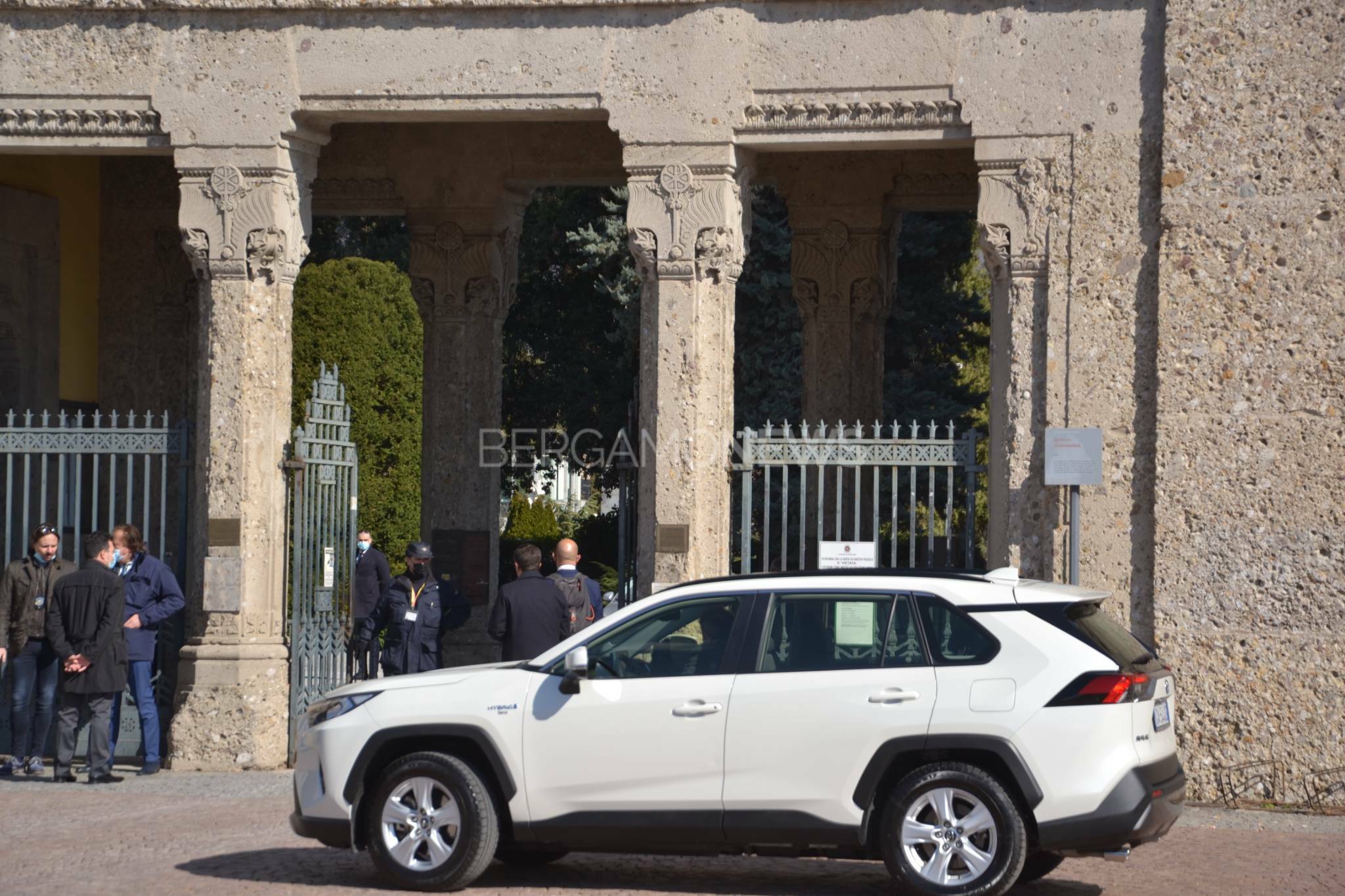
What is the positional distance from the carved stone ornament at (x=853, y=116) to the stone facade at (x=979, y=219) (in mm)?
23

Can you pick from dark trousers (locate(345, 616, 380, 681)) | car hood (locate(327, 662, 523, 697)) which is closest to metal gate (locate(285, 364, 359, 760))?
dark trousers (locate(345, 616, 380, 681))

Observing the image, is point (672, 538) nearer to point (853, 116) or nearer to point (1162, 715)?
point (853, 116)

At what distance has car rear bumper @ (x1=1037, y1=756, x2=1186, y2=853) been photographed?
7781mm

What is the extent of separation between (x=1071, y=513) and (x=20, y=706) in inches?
292

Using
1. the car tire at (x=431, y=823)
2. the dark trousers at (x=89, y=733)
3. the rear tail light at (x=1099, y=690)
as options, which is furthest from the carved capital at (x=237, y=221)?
the rear tail light at (x=1099, y=690)

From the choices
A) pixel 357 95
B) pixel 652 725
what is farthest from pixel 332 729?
pixel 357 95

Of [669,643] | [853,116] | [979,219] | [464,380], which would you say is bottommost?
[669,643]

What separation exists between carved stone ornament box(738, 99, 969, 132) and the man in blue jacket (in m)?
5.19

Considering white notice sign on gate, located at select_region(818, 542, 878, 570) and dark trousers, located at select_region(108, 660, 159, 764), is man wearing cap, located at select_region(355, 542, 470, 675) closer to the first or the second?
dark trousers, located at select_region(108, 660, 159, 764)

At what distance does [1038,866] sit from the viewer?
8.78 m

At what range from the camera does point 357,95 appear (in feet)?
43.6

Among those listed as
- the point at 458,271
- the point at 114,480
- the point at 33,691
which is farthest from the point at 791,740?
the point at 458,271

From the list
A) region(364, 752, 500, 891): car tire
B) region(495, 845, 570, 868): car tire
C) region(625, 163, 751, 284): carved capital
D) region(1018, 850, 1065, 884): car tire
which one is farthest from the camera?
region(625, 163, 751, 284): carved capital

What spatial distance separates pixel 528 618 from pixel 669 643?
9.46ft
